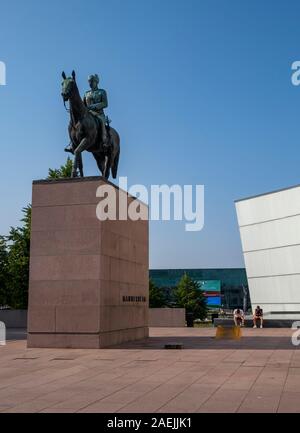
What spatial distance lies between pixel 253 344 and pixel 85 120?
10283 mm

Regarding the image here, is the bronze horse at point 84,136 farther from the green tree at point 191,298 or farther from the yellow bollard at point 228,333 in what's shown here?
the green tree at point 191,298

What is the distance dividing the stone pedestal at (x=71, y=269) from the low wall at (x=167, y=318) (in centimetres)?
1638

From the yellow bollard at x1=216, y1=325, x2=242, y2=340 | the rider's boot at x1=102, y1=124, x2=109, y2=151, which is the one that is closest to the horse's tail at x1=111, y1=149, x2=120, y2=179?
the rider's boot at x1=102, y1=124, x2=109, y2=151

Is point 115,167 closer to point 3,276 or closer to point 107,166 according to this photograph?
point 107,166

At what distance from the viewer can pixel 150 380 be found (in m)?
11.5

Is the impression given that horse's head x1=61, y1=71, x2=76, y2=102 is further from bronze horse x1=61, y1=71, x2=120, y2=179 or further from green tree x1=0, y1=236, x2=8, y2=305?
green tree x1=0, y1=236, x2=8, y2=305

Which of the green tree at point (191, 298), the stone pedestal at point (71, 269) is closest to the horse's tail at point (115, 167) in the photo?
the stone pedestal at point (71, 269)

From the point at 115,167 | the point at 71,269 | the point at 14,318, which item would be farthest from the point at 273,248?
the point at 71,269

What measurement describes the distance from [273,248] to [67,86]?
71.3 ft

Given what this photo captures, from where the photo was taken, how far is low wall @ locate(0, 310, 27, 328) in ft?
119

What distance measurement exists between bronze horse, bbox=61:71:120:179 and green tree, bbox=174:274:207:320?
122ft

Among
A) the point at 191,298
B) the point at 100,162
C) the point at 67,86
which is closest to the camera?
the point at 67,86

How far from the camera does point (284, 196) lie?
36031 millimetres
